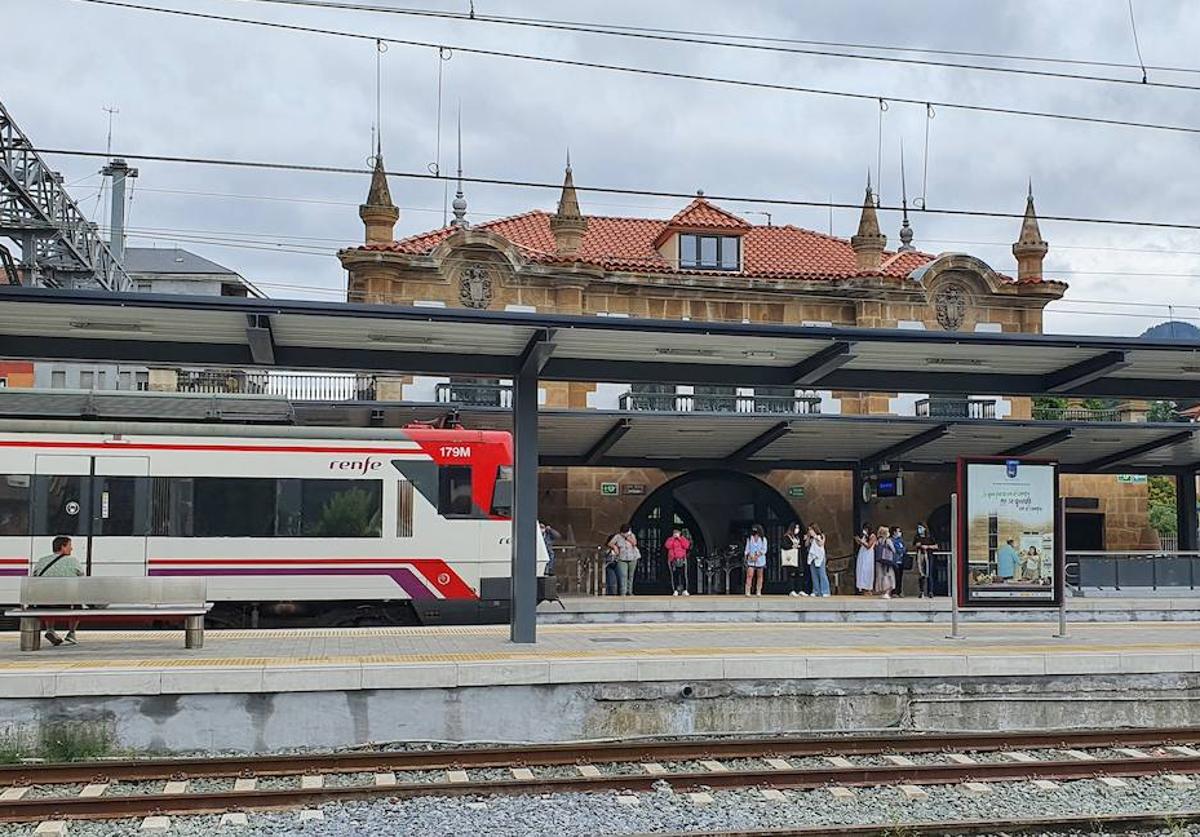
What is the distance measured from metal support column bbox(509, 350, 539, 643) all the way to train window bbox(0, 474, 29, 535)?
7.22 metres

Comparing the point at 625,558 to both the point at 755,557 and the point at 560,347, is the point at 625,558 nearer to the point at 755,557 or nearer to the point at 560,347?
the point at 755,557

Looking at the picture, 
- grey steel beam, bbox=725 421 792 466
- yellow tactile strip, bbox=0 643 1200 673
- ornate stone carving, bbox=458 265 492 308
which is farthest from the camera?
ornate stone carving, bbox=458 265 492 308

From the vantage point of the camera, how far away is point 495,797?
10.5m

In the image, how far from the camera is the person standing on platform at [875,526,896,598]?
987 inches

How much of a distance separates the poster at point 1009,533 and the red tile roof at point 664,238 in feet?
56.1

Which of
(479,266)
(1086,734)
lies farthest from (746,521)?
(1086,734)

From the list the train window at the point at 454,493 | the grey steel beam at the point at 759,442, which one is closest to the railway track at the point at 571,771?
the train window at the point at 454,493

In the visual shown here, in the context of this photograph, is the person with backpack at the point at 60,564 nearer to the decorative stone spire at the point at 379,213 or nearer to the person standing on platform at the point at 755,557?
the person standing on platform at the point at 755,557

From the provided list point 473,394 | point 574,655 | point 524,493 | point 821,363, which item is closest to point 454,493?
point 524,493

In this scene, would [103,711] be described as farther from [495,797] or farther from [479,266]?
[479,266]

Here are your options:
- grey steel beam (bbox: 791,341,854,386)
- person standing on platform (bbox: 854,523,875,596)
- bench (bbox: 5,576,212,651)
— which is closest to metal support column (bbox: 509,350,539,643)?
grey steel beam (bbox: 791,341,854,386)

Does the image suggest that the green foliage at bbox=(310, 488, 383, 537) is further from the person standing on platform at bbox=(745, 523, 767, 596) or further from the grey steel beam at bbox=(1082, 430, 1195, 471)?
the grey steel beam at bbox=(1082, 430, 1195, 471)

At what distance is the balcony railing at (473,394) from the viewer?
2950cm

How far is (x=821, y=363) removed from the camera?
15.9 metres
